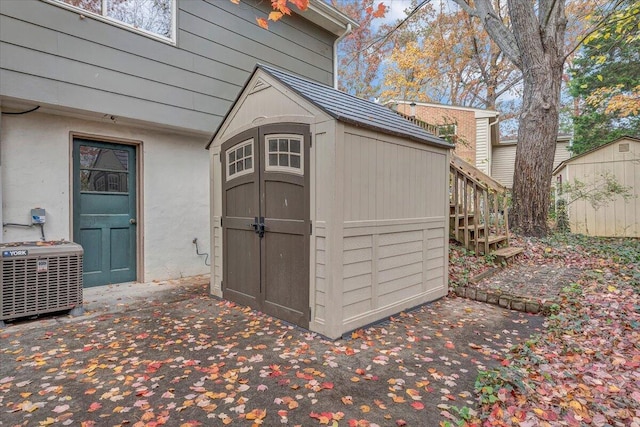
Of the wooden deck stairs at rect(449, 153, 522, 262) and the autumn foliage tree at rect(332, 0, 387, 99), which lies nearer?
the wooden deck stairs at rect(449, 153, 522, 262)

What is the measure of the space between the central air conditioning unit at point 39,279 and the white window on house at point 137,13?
292 centimetres

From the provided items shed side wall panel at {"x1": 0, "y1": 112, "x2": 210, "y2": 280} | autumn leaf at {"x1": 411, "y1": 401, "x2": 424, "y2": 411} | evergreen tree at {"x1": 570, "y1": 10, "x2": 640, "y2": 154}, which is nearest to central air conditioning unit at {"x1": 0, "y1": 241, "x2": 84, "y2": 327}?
shed side wall panel at {"x1": 0, "y1": 112, "x2": 210, "y2": 280}

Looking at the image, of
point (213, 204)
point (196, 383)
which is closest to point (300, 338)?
point (196, 383)

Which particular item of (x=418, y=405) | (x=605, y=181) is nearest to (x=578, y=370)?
(x=418, y=405)

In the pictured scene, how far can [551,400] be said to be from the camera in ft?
7.08

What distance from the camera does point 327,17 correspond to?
678 centimetres

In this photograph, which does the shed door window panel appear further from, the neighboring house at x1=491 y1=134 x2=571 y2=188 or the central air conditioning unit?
the neighboring house at x1=491 y1=134 x2=571 y2=188

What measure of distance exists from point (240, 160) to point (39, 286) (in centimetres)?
249

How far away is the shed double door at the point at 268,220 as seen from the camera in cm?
342

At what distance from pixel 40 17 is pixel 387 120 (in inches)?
164

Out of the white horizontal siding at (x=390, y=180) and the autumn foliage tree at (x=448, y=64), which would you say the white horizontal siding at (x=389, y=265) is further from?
the autumn foliage tree at (x=448, y=64)

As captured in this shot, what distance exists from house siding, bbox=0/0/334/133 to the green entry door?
82 centimetres

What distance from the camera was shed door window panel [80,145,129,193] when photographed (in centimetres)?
485

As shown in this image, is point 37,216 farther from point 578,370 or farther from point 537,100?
point 537,100
